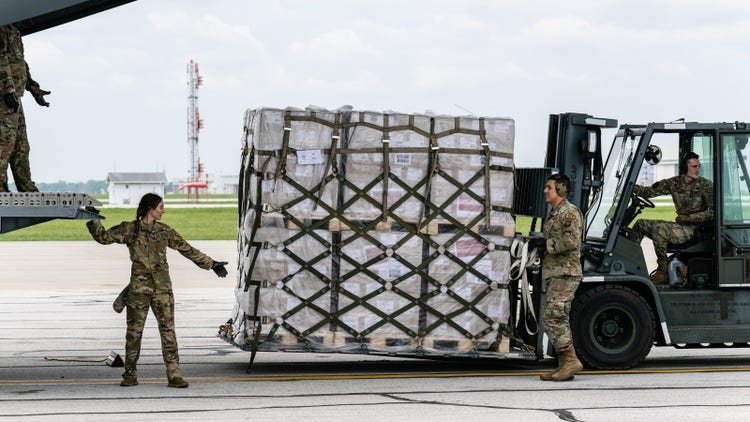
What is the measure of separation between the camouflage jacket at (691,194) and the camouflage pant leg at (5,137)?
19.7 feet

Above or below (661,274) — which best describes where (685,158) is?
above

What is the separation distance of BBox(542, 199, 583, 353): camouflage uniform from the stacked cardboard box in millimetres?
405

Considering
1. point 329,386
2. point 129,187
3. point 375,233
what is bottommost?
point 329,386

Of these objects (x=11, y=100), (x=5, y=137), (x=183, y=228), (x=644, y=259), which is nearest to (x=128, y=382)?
(x=5, y=137)

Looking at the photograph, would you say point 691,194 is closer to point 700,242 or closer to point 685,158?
point 685,158

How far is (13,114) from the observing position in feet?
34.7

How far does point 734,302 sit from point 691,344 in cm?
59

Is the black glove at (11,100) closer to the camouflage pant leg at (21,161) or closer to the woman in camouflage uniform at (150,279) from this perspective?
the camouflage pant leg at (21,161)

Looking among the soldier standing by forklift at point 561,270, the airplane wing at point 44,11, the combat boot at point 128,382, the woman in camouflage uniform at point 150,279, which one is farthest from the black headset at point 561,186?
the airplane wing at point 44,11

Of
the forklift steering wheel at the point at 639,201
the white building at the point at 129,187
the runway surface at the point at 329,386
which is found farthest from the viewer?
the white building at the point at 129,187

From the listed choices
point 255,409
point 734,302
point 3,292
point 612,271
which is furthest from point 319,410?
point 3,292

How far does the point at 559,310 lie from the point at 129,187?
108056 mm

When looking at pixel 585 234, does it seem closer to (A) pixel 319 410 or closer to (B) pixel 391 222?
(B) pixel 391 222

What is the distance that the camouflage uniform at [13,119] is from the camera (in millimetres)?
10461
